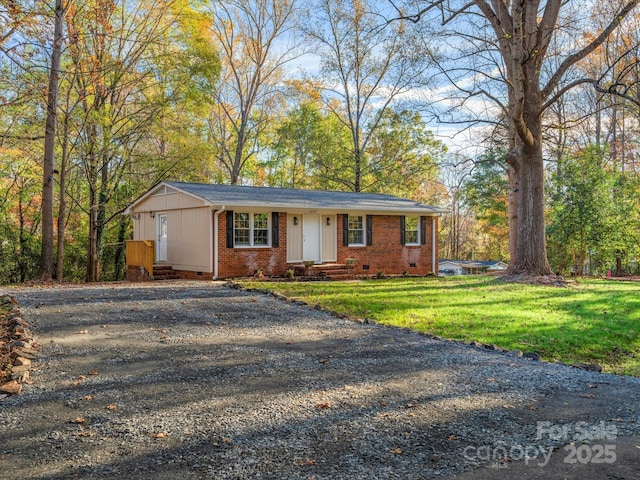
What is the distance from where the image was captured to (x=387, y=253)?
1928 cm

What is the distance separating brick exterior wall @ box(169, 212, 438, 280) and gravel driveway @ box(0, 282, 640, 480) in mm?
8658

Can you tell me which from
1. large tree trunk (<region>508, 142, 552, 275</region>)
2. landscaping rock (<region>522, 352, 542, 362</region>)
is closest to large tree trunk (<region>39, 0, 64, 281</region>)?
landscaping rock (<region>522, 352, 542, 362</region>)

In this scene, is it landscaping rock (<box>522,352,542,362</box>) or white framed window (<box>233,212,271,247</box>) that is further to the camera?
white framed window (<box>233,212,271,247</box>)

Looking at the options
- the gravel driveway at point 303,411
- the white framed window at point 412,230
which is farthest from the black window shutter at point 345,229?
the gravel driveway at point 303,411

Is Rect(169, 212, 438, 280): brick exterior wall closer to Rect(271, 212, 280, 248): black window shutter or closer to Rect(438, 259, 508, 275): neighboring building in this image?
Rect(271, 212, 280, 248): black window shutter

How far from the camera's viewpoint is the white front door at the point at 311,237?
57.8 feet

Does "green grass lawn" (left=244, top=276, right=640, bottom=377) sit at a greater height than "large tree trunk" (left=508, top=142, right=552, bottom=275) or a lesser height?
lesser

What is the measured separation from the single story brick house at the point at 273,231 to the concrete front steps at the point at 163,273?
22 centimetres

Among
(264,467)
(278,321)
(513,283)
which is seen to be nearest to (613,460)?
(264,467)

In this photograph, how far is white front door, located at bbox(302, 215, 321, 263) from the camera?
17630mm

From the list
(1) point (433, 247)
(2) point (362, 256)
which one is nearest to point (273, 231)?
(2) point (362, 256)

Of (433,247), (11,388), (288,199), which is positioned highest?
(288,199)

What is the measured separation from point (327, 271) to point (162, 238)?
6522 mm

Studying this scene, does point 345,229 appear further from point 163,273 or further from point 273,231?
point 163,273
